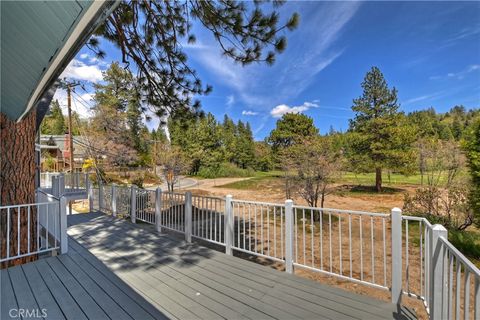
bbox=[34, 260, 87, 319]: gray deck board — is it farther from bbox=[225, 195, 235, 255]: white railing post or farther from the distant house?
the distant house

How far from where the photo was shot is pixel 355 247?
5.92 m

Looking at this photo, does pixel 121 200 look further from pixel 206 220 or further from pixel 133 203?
pixel 206 220

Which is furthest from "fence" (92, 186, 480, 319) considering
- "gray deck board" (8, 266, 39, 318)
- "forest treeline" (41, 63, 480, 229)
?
"gray deck board" (8, 266, 39, 318)

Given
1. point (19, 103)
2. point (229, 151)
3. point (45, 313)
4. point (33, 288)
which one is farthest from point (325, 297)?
point (229, 151)

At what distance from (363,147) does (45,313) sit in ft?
58.3

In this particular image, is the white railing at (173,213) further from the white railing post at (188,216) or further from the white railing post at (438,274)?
the white railing post at (438,274)

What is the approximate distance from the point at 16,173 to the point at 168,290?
3.01 m

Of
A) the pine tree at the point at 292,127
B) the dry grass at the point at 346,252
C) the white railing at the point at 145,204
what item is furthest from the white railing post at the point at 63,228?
the pine tree at the point at 292,127

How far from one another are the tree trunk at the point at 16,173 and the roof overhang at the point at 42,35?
1.99 metres

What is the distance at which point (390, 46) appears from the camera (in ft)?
38.3

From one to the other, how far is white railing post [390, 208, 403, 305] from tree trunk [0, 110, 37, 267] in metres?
4.70

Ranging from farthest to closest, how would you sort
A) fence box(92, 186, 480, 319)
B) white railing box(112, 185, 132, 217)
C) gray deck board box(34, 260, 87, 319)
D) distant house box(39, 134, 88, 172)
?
distant house box(39, 134, 88, 172) < white railing box(112, 185, 132, 217) < gray deck board box(34, 260, 87, 319) < fence box(92, 186, 480, 319)

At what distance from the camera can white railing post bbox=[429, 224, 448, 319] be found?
5.08 feet

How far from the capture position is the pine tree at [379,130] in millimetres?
15106
